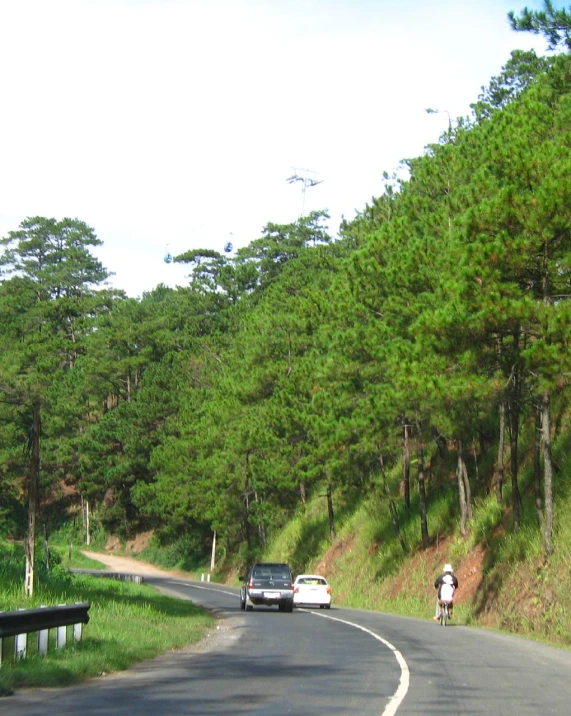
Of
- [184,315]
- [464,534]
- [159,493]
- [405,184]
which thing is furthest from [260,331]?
[184,315]

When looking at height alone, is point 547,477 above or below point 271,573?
above

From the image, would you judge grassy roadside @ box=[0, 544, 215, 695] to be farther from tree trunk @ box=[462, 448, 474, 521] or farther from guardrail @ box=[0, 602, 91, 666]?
tree trunk @ box=[462, 448, 474, 521]

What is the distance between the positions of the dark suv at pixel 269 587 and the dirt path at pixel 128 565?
45243 millimetres

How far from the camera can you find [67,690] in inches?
483

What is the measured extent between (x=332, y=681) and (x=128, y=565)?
77.1m

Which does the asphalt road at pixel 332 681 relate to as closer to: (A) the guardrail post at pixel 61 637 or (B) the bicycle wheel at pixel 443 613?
(A) the guardrail post at pixel 61 637

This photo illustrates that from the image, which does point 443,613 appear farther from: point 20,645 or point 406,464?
point 20,645

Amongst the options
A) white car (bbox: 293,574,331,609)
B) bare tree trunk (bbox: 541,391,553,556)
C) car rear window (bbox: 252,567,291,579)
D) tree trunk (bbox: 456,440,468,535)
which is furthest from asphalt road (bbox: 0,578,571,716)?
white car (bbox: 293,574,331,609)

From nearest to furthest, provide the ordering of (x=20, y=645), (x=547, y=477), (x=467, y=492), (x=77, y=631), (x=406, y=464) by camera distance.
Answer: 1. (x=20, y=645)
2. (x=77, y=631)
3. (x=547, y=477)
4. (x=467, y=492)
5. (x=406, y=464)

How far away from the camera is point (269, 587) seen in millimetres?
34812

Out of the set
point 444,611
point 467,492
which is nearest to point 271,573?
point 467,492

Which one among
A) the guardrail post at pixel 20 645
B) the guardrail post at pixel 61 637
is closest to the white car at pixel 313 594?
the guardrail post at pixel 61 637

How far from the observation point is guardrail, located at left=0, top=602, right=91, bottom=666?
43.5 feet

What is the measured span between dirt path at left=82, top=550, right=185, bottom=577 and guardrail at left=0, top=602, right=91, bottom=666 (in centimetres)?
6418
